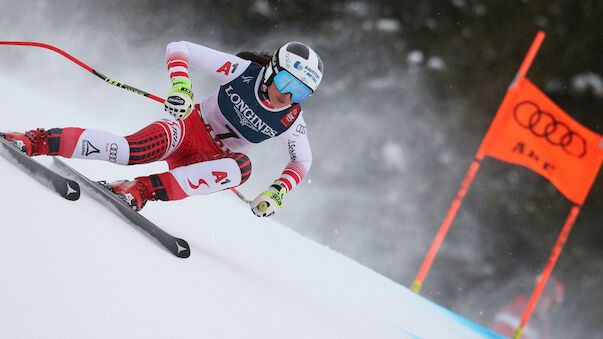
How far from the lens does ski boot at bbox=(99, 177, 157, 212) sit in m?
2.33

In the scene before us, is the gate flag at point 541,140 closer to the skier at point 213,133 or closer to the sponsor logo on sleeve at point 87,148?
the skier at point 213,133

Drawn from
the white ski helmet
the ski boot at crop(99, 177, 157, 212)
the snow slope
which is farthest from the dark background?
the ski boot at crop(99, 177, 157, 212)

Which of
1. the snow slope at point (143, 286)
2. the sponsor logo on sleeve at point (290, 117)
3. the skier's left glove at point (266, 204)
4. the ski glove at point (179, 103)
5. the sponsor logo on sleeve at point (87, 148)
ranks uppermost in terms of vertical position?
the sponsor logo on sleeve at point (290, 117)

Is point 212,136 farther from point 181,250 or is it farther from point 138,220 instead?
point 181,250

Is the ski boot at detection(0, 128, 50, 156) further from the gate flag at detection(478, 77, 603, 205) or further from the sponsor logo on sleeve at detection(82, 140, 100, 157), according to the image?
the gate flag at detection(478, 77, 603, 205)

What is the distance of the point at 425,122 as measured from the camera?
19.8 ft

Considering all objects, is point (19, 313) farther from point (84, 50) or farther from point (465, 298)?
point (465, 298)

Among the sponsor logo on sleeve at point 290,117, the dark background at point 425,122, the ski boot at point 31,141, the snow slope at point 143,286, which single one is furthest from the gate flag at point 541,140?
the ski boot at point 31,141

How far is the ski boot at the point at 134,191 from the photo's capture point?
233 cm

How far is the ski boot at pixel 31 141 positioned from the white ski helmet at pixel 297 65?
0.96 metres

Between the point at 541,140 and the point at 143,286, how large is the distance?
14.6ft

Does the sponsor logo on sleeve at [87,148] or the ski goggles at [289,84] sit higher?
the ski goggles at [289,84]

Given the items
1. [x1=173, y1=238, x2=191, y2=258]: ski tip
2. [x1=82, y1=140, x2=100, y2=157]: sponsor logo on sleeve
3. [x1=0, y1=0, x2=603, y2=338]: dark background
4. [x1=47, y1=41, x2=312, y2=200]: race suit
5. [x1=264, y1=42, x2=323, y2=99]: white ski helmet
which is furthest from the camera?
[x1=0, y1=0, x2=603, y2=338]: dark background

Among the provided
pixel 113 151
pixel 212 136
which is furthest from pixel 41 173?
pixel 212 136
